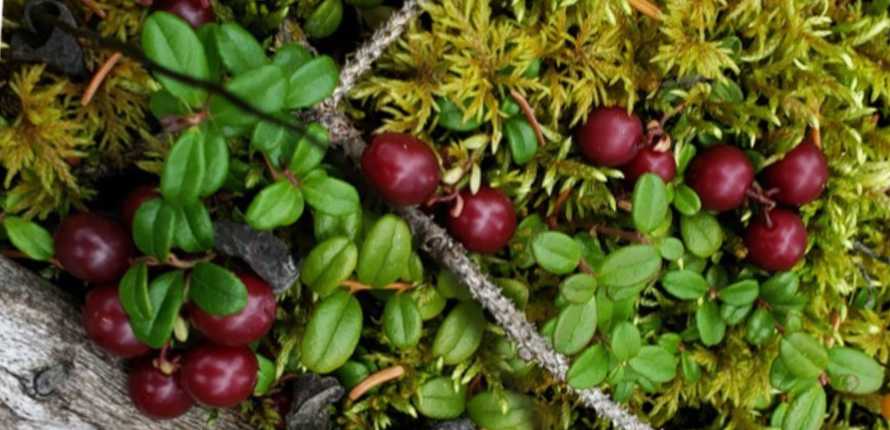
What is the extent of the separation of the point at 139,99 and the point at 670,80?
1298 mm

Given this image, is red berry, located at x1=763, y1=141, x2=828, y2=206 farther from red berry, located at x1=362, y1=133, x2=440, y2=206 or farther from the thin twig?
the thin twig

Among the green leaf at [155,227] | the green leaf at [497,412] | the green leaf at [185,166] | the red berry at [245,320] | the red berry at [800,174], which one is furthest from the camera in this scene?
the green leaf at [497,412]

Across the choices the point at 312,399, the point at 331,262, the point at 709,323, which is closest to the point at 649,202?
the point at 709,323

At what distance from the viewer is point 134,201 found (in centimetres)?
210

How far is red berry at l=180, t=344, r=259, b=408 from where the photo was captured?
6.77ft

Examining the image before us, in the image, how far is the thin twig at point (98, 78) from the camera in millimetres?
2129

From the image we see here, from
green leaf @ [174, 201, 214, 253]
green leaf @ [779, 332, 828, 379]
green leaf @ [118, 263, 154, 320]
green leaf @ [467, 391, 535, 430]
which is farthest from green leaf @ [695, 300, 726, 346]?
green leaf @ [118, 263, 154, 320]

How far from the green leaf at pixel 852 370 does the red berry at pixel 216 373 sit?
1524 mm

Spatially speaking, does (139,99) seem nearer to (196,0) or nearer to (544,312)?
(196,0)

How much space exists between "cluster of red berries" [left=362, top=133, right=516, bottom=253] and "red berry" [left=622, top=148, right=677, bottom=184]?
1.21ft

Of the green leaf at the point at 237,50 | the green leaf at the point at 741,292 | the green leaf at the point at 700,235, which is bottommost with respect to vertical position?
the green leaf at the point at 741,292

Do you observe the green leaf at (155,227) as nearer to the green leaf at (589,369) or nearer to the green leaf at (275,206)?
the green leaf at (275,206)

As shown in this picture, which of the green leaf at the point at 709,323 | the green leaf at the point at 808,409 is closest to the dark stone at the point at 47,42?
the green leaf at the point at 709,323

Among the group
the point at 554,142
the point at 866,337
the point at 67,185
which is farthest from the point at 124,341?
the point at 866,337
